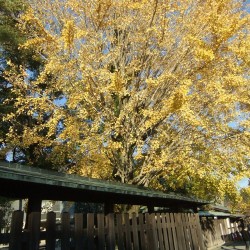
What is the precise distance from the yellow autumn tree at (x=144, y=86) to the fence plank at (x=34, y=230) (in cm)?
522

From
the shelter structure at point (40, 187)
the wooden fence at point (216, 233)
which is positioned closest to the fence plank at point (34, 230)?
the shelter structure at point (40, 187)

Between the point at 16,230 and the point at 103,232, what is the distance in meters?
1.74

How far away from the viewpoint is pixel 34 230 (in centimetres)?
371

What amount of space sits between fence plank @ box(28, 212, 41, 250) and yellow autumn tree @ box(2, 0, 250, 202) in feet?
17.1

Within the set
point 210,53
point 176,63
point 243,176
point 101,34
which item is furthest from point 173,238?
point 101,34

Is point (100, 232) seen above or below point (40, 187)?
below

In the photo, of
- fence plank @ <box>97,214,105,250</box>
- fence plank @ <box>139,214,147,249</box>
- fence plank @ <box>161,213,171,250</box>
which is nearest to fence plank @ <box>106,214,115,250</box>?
fence plank @ <box>97,214,105,250</box>

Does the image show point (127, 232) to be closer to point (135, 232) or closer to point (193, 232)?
point (135, 232)

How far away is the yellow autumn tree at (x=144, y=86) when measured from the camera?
895 centimetres

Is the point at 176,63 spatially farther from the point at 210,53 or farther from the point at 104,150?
the point at 104,150

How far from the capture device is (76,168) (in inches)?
468

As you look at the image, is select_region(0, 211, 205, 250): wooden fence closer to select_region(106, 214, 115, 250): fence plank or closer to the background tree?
select_region(106, 214, 115, 250): fence plank

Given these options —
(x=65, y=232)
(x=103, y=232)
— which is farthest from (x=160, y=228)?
(x=65, y=232)

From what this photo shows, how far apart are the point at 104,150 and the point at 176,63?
403 cm
